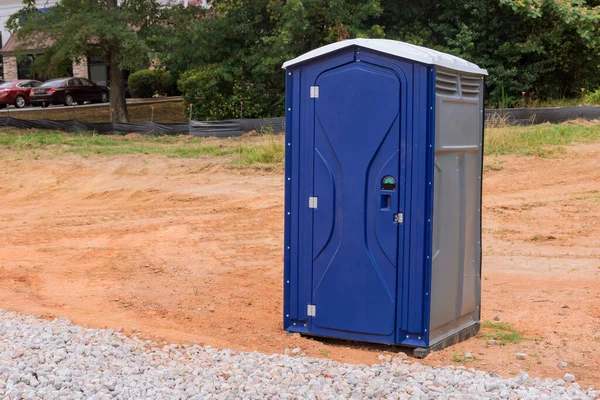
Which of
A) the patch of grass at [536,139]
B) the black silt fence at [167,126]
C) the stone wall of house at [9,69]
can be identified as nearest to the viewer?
the patch of grass at [536,139]

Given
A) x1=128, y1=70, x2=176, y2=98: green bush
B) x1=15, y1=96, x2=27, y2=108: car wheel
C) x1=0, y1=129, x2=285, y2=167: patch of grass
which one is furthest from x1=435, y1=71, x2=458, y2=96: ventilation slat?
x1=128, y1=70, x2=176, y2=98: green bush

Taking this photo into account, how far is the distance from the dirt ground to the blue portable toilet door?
1.28 feet

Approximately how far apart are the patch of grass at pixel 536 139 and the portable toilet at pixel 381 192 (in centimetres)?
1184

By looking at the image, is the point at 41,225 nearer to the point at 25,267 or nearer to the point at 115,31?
the point at 25,267

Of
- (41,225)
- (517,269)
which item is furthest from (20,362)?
(41,225)

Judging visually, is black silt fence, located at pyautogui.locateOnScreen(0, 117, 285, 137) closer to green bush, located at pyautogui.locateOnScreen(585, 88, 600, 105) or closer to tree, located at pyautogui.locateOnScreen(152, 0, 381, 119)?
tree, located at pyautogui.locateOnScreen(152, 0, 381, 119)

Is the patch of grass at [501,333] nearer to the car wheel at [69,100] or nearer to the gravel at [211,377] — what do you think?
the gravel at [211,377]

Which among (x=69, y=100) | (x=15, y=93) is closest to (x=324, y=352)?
(x=69, y=100)

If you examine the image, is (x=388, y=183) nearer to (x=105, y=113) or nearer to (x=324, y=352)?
(x=324, y=352)

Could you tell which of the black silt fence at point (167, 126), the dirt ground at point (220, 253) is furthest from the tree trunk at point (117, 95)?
the dirt ground at point (220, 253)

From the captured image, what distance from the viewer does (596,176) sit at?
16203 mm

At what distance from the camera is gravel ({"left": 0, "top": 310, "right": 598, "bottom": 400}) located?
5152mm

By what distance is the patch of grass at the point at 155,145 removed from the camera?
62.0 ft

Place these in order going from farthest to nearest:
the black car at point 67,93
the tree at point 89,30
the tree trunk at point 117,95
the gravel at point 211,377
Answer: the black car at point 67,93
the tree trunk at point 117,95
the tree at point 89,30
the gravel at point 211,377
